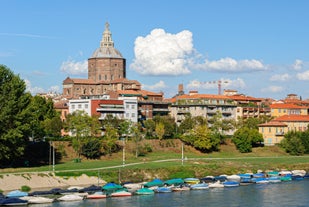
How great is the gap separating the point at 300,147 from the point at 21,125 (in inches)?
2147

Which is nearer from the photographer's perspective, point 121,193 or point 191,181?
point 121,193

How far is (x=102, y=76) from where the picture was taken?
16800cm

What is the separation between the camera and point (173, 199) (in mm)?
65375

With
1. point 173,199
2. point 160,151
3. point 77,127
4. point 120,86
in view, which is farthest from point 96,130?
point 120,86

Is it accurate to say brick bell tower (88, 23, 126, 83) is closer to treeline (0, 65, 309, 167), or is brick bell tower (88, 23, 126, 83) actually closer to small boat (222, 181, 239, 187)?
treeline (0, 65, 309, 167)

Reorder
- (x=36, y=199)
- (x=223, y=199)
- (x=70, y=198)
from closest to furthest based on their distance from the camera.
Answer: (x=36, y=199)
(x=70, y=198)
(x=223, y=199)

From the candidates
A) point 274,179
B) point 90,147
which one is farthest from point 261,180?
point 90,147

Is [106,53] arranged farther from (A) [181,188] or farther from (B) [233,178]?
(A) [181,188]

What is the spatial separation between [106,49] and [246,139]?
228 feet

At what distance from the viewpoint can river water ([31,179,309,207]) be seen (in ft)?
203

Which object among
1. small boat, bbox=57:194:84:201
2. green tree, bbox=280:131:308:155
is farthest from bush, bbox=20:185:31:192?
green tree, bbox=280:131:308:155

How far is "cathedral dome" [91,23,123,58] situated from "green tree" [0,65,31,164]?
8352cm

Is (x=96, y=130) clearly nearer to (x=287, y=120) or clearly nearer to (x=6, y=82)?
(x=6, y=82)

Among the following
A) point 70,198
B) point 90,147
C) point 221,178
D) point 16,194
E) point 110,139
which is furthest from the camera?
point 110,139
